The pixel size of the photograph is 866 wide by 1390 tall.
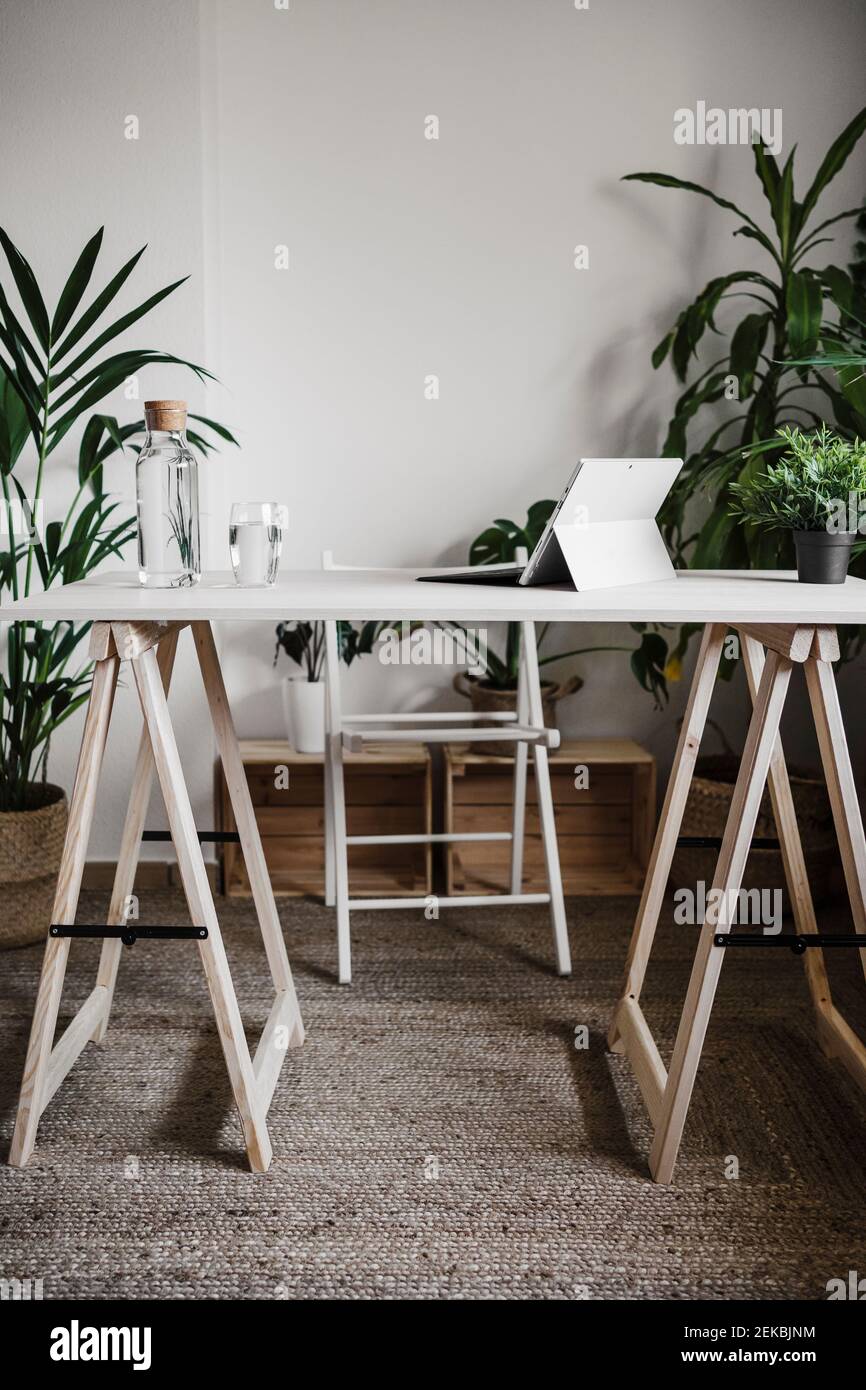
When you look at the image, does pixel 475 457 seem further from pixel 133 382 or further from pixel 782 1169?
pixel 782 1169

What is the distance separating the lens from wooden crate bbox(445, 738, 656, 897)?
3.02 meters

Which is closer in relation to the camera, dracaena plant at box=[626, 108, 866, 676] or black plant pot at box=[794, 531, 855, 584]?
black plant pot at box=[794, 531, 855, 584]

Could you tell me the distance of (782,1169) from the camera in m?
1.78

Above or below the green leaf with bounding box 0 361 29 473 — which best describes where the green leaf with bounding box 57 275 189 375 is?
above

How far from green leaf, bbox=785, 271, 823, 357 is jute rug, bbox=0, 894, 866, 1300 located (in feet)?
4.69

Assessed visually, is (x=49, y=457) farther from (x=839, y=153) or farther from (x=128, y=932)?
(x=839, y=153)

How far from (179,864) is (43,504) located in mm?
1486

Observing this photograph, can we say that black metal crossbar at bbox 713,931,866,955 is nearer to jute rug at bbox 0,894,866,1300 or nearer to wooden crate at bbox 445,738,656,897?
jute rug at bbox 0,894,866,1300

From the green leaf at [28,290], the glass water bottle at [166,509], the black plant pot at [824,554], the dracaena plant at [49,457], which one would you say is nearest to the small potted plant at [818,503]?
the black plant pot at [824,554]

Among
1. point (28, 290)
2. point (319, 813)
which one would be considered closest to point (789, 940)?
point (319, 813)

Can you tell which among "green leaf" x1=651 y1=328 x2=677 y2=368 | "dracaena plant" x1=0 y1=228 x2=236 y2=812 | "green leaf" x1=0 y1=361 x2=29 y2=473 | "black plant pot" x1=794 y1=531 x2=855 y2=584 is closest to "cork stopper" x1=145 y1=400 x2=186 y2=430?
"dracaena plant" x1=0 y1=228 x2=236 y2=812

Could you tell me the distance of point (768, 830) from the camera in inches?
114

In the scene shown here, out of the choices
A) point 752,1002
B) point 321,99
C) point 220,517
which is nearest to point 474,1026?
point 752,1002

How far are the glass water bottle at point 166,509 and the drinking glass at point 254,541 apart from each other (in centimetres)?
7
